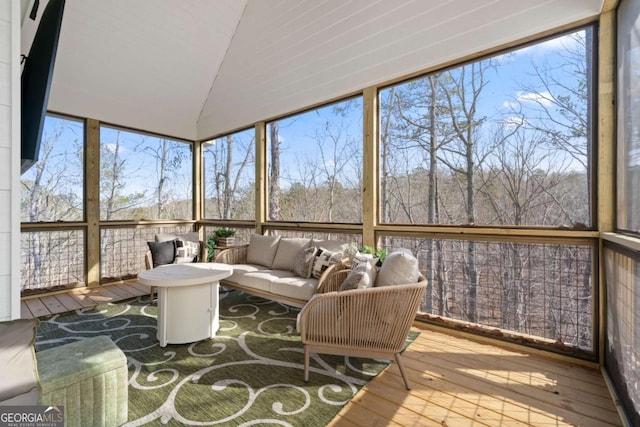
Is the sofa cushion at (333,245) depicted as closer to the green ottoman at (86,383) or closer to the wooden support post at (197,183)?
the green ottoman at (86,383)

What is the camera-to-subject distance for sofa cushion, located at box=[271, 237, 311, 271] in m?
3.72

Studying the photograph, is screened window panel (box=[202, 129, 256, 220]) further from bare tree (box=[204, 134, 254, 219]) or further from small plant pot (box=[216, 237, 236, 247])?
small plant pot (box=[216, 237, 236, 247])

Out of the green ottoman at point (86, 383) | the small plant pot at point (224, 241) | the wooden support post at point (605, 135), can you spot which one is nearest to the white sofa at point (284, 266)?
the small plant pot at point (224, 241)

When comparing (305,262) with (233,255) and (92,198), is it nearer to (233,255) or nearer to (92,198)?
(233,255)

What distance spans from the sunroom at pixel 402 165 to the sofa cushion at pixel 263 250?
47cm

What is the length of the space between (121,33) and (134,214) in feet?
9.09

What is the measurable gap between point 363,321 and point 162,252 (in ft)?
10.9

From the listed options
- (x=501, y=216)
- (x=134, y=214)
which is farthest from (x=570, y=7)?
(x=134, y=214)

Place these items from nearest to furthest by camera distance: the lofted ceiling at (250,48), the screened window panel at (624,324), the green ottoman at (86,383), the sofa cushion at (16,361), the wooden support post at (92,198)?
the sofa cushion at (16,361)
the green ottoman at (86,383)
the screened window panel at (624,324)
the lofted ceiling at (250,48)
the wooden support post at (92,198)

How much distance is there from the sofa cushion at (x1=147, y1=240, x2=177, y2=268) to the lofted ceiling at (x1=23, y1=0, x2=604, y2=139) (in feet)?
7.40

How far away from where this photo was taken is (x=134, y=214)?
5105mm

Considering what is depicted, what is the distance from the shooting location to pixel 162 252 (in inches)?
163

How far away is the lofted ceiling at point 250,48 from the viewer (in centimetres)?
279

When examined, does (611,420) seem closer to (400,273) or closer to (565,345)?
(565,345)
